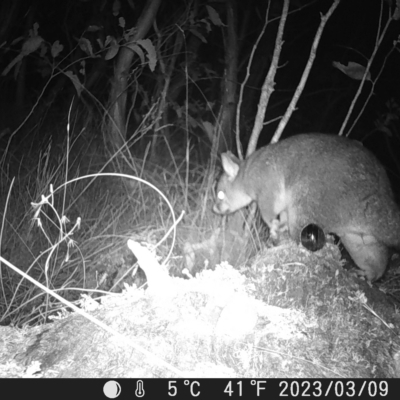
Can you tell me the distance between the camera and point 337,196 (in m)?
3.88

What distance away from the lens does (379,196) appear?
150 inches

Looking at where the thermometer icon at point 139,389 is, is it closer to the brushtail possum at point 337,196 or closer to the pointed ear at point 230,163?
the brushtail possum at point 337,196

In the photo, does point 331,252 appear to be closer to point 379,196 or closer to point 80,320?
point 379,196

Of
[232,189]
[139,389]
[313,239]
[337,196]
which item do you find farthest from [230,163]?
[139,389]

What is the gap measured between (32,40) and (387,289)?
3550mm

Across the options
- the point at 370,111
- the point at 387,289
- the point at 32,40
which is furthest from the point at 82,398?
the point at 370,111

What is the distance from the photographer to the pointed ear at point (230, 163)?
17.0 feet

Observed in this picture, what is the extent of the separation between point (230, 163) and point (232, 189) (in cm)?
31

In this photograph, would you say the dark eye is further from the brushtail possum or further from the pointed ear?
the pointed ear

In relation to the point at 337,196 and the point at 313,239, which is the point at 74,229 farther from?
the point at 337,196

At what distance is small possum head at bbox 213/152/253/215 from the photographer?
515cm

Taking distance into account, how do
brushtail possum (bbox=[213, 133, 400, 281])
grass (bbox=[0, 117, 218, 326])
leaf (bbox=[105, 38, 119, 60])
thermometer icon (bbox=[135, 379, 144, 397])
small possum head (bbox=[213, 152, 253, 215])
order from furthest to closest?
small possum head (bbox=[213, 152, 253, 215])
leaf (bbox=[105, 38, 119, 60])
brushtail possum (bbox=[213, 133, 400, 281])
grass (bbox=[0, 117, 218, 326])
thermometer icon (bbox=[135, 379, 144, 397])

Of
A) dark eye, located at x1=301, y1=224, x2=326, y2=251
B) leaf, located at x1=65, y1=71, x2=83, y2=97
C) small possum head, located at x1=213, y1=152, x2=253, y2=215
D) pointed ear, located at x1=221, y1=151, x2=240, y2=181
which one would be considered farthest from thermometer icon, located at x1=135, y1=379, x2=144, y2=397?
pointed ear, located at x1=221, y1=151, x2=240, y2=181

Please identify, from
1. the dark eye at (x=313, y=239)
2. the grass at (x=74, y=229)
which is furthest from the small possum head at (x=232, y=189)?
the dark eye at (x=313, y=239)
